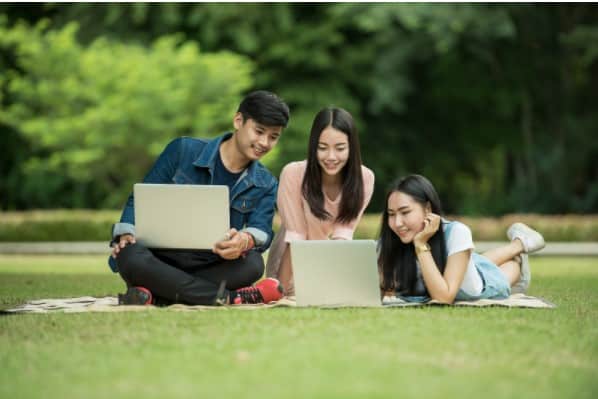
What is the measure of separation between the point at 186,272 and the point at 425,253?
63.1 inches

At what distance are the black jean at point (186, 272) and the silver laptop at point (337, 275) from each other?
52cm

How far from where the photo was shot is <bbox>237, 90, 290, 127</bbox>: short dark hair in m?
6.37

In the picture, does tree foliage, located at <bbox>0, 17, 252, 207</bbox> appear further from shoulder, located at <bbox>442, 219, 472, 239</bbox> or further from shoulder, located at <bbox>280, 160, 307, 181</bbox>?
shoulder, located at <bbox>442, 219, 472, 239</bbox>

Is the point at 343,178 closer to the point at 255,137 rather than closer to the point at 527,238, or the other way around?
the point at 255,137

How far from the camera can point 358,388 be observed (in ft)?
11.4

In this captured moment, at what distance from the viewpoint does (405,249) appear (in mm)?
6551

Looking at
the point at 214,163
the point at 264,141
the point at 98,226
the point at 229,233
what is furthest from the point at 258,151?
the point at 98,226

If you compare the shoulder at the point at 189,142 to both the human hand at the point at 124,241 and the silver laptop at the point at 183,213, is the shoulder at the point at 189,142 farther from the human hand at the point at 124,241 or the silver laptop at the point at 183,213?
the human hand at the point at 124,241

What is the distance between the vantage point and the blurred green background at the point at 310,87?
22969 millimetres

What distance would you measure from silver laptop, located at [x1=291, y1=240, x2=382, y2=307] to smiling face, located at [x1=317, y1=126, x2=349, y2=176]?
29.6 inches

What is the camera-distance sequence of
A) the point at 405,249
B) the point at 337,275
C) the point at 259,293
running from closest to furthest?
the point at 337,275 → the point at 259,293 → the point at 405,249

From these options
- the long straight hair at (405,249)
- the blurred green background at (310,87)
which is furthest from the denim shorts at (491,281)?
the blurred green background at (310,87)

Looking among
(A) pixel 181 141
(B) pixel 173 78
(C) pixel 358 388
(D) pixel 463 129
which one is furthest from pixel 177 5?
(C) pixel 358 388

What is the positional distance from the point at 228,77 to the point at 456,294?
697 inches
